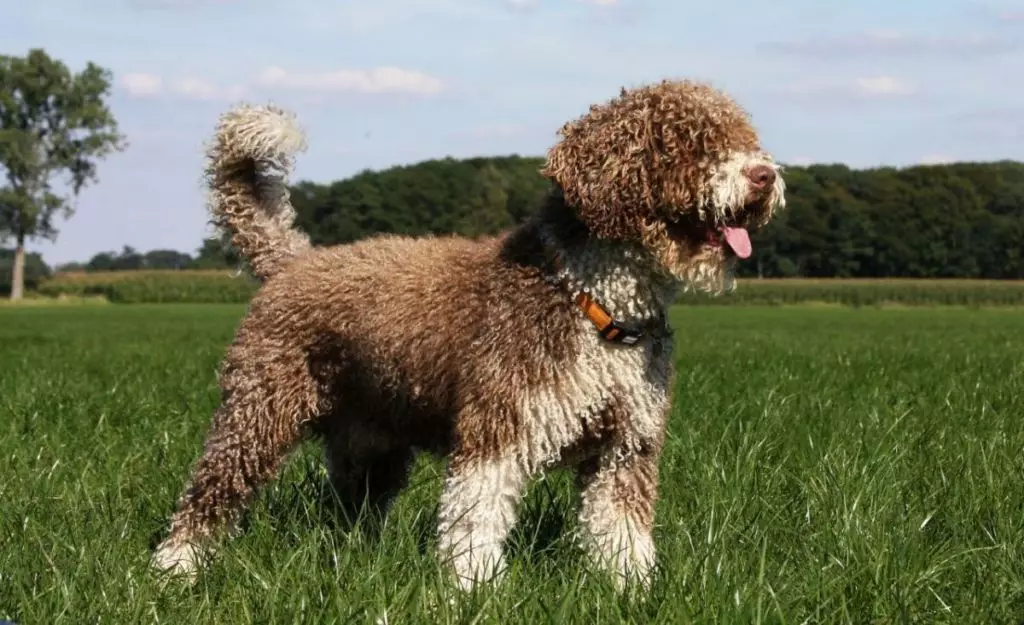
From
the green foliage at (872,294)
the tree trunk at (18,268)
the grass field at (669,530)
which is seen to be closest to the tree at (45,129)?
the tree trunk at (18,268)

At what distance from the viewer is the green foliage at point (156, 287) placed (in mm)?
67688

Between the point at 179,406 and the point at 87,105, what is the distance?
69.8 meters

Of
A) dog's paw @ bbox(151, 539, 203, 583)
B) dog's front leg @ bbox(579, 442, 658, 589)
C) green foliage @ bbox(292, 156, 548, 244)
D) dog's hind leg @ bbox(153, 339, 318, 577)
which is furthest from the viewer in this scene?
green foliage @ bbox(292, 156, 548, 244)

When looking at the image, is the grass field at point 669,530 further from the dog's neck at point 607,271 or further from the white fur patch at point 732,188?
the white fur patch at point 732,188

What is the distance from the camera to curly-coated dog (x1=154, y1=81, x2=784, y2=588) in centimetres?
416

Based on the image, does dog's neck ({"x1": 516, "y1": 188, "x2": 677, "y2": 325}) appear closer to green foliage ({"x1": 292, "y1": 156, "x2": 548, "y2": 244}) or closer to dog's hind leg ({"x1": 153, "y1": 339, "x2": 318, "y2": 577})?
dog's hind leg ({"x1": 153, "y1": 339, "x2": 318, "y2": 577})

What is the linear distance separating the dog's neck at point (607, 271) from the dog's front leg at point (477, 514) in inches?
26.7

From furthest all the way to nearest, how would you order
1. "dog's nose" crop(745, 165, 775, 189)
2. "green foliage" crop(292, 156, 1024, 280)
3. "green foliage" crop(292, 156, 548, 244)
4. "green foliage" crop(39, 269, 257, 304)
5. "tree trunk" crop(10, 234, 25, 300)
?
"green foliage" crop(292, 156, 1024, 280), "tree trunk" crop(10, 234, 25, 300), "green foliage" crop(292, 156, 548, 244), "green foliage" crop(39, 269, 257, 304), "dog's nose" crop(745, 165, 775, 189)

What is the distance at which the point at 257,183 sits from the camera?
225 inches

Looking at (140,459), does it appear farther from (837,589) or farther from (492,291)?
(837,589)

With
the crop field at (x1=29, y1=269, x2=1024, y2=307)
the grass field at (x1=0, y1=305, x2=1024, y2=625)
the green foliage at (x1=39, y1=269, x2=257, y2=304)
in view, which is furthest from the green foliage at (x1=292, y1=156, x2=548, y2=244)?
the grass field at (x1=0, y1=305, x2=1024, y2=625)

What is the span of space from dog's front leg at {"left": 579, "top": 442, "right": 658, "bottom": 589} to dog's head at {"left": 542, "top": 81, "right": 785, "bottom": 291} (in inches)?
30.5

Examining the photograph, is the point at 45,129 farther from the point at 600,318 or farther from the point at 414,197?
the point at 600,318

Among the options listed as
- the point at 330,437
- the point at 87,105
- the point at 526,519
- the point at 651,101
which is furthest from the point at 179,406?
the point at 87,105
